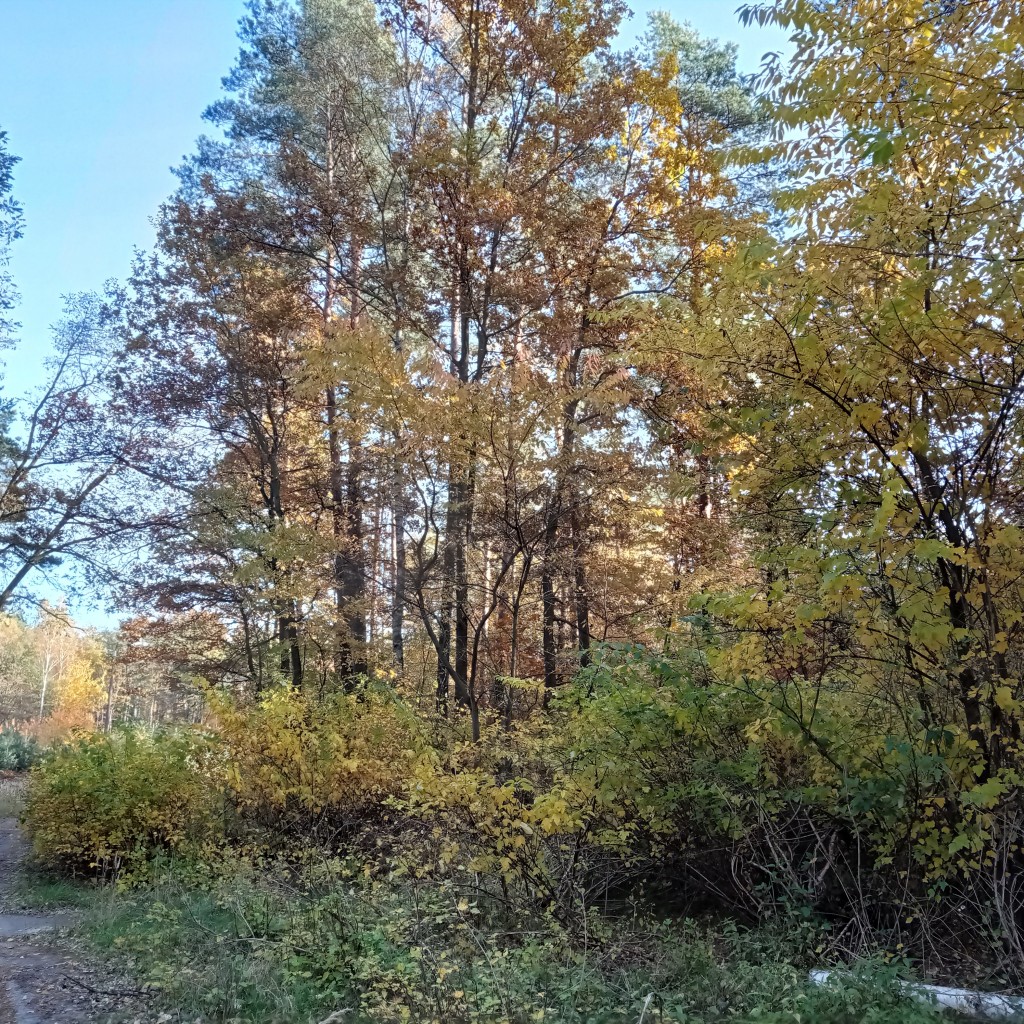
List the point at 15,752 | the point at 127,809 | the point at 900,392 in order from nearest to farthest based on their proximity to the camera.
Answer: the point at 900,392 → the point at 127,809 → the point at 15,752

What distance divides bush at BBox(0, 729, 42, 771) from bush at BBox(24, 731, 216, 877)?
48.1ft

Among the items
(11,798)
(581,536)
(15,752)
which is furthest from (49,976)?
(15,752)

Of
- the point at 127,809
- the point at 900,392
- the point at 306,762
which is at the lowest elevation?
the point at 127,809

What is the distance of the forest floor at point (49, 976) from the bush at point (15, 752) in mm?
15874

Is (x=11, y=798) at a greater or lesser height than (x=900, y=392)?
lesser

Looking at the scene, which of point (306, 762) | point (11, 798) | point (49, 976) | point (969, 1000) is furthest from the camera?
point (11, 798)

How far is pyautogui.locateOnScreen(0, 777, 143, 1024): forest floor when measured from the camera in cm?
388

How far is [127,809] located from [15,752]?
55.0 feet

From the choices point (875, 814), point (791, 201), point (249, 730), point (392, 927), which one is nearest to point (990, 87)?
point (791, 201)

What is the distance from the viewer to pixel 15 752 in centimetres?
2041

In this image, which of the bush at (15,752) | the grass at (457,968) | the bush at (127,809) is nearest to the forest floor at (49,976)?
the grass at (457,968)

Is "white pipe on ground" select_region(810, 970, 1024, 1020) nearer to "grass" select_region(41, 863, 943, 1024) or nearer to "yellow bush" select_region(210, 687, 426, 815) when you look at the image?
"grass" select_region(41, 863, 943, 1024)

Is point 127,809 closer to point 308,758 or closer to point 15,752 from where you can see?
point 308,758

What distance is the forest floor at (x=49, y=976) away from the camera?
12.7 feet
